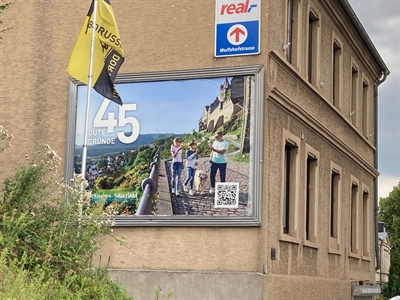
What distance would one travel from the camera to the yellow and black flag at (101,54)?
13.5m

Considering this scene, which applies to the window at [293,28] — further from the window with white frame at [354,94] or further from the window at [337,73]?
the window with white frame at [354,94]

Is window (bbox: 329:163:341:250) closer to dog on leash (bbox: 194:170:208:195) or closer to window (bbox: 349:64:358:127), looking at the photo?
window (bbox: 349:64:358:127)

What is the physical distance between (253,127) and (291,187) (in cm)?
344

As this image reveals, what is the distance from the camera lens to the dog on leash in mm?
15273

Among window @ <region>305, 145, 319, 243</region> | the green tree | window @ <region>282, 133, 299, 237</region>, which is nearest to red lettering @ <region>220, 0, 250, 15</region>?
window @ <region>282, 133, 299, 237</region>

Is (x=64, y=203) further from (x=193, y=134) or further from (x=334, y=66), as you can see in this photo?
(x=334, y=66)

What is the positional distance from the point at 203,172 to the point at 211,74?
1.88 metres

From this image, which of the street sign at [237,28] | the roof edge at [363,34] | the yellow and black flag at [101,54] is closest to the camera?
the yellow and black flag at [101,54]

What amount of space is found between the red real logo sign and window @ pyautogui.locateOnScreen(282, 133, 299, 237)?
3498mm

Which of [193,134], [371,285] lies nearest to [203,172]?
[193,134]

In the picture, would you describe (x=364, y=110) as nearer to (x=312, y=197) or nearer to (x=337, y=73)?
(x=337, y=73)

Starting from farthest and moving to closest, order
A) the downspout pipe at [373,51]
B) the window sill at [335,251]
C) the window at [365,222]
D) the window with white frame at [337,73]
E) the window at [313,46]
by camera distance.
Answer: the window at [365,222]
the window with white frame at [337,73]
the downspout pipe at [373,51]
the window sill at [335,251]
the window at [313,46]

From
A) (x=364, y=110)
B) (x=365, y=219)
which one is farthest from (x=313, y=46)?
(x=365, y=219)

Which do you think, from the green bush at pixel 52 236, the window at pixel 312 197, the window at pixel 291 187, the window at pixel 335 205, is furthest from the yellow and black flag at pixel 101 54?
the window at pixel 335 205
